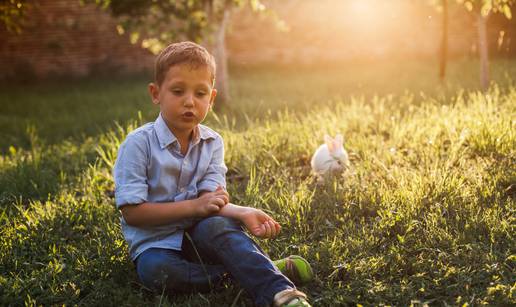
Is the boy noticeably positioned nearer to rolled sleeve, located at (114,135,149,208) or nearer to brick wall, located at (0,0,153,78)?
rolled sleeve, located at (114,135,149,208)

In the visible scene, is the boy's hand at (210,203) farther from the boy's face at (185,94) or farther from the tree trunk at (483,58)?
the tree trunk at (483,58)

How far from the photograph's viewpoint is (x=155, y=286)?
2.20 metres

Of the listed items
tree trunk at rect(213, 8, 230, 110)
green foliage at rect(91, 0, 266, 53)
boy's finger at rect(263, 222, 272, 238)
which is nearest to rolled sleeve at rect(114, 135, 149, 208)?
boy's finger at rect(263, 222, 272, 238)

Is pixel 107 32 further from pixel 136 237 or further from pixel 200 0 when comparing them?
pixel 136 237

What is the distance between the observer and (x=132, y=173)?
2.20 m

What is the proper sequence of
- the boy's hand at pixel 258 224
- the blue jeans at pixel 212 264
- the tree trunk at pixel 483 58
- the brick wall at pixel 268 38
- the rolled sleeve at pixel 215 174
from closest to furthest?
1. the blue jeans at pixel 212 264
2. the boy's hand at pixel 258 224
3. the rolled sleeve at pixel 215 174
4. the tree trunk at pixel 483 58
5. the brick wall at pixel 268 38

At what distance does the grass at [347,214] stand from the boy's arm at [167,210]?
308 millimetres

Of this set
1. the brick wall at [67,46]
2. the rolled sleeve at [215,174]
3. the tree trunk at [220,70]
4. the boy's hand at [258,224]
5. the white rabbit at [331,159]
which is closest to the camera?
the boy's hand at [258,224]

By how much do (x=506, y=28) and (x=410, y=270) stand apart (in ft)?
14.7

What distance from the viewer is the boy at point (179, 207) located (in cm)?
216

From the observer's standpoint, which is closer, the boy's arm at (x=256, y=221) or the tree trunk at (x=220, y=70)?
the boy's arm at (x=256, y=221)

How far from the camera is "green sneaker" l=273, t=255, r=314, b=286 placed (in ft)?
7.28

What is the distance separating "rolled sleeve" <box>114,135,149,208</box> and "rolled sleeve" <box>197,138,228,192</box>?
0.87ft

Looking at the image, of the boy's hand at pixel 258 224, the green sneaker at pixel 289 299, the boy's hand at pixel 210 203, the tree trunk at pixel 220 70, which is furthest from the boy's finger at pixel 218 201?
the tree trunk at pixel 220 70
